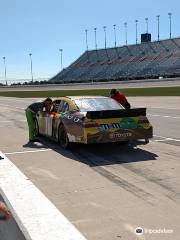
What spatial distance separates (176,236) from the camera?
5.26 m

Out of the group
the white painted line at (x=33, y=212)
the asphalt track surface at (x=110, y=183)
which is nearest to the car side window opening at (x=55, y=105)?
the asphalt track surface at (x=110, y=183)

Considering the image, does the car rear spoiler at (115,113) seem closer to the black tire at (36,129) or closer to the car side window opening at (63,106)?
the car side window opening at (63,106)

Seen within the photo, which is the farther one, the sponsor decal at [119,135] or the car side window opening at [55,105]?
the car side window opening at [55,105]

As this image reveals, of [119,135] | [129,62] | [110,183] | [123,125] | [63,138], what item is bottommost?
[110,183]

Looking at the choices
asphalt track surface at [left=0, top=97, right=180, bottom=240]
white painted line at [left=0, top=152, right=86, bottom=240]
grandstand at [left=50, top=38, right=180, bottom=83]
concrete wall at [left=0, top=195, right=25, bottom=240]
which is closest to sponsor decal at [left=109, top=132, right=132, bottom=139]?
asphalt track surface at [left=0, top=97, right=180, bottom=240]

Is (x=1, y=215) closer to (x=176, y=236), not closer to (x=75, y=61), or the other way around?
(x=176, y=236)

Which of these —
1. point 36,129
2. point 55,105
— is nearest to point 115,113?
point 55,105

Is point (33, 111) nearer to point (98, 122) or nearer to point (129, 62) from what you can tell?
point (98, 122)

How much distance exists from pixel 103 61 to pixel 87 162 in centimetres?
13025

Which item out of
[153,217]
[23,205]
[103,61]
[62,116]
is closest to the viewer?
[153,217]

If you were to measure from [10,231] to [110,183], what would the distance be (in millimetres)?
2720

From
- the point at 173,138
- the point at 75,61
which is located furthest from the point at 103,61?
the point at 173,138

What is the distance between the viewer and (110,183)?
8000 millimetres

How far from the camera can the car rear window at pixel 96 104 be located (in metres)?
11.9
